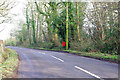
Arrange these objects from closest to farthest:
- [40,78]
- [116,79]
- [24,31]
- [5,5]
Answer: [116,79] < [40,78] < [5,5] < [24,31]

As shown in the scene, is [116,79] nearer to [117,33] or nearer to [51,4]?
[117,33]

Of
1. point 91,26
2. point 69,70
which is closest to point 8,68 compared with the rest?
point 69,70

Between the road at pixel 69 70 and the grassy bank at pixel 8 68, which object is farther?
the grassy bank at pixel 8 68

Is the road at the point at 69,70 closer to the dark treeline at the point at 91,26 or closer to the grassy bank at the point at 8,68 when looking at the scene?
the grassy bank at the point at 8,68

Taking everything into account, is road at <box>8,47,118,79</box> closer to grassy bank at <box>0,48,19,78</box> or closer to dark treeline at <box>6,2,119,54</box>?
grassy bank at <box>0,48,19,78</box>

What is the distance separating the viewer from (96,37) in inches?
809

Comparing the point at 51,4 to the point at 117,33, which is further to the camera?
the point at 51,4

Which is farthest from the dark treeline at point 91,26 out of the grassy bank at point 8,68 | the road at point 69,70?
the grassy bank at point 8,68

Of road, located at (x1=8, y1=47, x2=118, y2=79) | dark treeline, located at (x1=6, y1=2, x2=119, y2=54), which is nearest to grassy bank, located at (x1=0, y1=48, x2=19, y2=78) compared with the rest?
road, located at (x1=8, y1=47, x2=118, y2=79)

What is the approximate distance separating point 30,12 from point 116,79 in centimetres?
4364

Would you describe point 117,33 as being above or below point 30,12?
below

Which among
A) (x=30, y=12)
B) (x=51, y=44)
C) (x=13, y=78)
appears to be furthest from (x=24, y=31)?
(x=13, y=78)

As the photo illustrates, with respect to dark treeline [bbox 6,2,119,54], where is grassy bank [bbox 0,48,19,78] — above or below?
below

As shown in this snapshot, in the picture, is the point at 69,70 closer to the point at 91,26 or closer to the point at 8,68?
the point at 8,68
